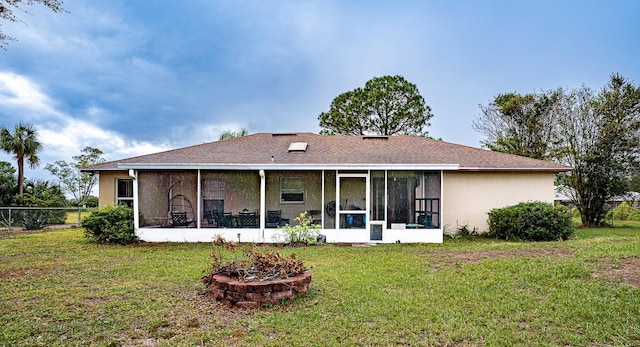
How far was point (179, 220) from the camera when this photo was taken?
40.2ft

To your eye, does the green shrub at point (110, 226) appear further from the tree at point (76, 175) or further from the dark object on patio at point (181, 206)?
the tree at point (76, 175)

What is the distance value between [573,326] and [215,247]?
8.37 metres

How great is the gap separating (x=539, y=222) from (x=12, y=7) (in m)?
12.9

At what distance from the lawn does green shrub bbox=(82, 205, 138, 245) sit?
3178mm

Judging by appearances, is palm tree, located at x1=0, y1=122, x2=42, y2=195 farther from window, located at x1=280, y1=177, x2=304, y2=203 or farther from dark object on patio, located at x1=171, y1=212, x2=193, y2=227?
window, located at x1=280, y1=177, x2=304, y2=203

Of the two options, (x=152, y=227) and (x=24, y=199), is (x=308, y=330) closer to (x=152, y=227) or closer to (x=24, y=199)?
(x=152, y=227)

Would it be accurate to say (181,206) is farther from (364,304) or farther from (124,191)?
(364,304)

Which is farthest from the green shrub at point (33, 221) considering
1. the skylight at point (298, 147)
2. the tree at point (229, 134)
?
the skylight at point (298, 147)

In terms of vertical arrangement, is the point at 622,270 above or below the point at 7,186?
below

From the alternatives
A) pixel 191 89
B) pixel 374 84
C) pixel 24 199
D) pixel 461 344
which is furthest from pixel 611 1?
pixel 24 199

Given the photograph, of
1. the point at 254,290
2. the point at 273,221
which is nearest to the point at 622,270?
the point at 254,290

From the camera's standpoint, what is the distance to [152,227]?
39.3 feet

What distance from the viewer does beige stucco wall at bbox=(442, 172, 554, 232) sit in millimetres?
13562

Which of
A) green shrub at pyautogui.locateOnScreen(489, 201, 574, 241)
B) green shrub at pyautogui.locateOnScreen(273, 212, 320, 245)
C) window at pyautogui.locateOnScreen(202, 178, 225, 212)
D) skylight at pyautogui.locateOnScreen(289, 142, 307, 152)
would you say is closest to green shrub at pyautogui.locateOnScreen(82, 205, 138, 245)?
window at pyautogui.locateOnScreen(202, 178, 225, 212)
